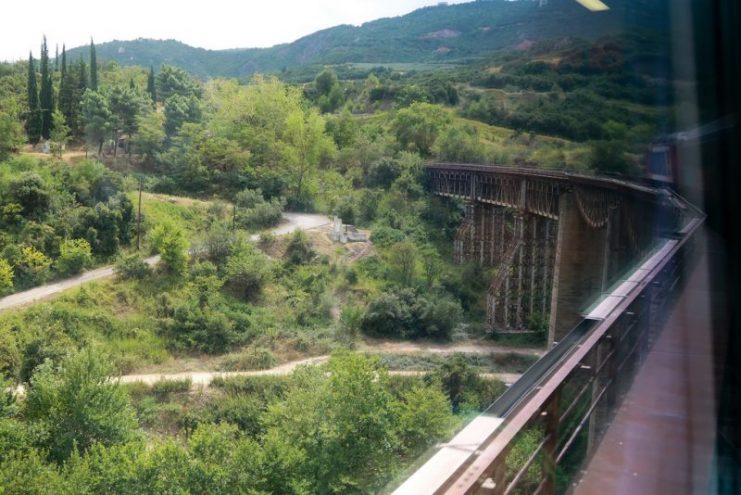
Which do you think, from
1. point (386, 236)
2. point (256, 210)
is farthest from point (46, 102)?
point (386, 236)

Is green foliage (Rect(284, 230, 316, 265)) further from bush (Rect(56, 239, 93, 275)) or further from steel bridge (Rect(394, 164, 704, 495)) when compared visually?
bush (Rect(56, 239, 93, 275))

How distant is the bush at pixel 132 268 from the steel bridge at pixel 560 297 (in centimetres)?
927

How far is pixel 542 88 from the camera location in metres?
28.8

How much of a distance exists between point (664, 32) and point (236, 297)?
12.2 m

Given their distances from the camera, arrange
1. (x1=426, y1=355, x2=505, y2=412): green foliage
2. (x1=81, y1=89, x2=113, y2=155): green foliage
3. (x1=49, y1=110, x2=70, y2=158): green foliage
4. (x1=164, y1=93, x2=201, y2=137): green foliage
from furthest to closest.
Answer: (x1=164, y1=93, x2=201, y2=137): green foliage < (x1=81, y1=89, x2=113, y2=155): green foliage < (x1=49, y1=110, x2=70, y2=158): green foliage < (x1=426, y1=355, x2=505, y2=412): green foliage

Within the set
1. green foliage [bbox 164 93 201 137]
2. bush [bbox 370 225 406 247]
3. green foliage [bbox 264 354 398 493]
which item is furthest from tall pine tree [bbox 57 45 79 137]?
green foliage [bbox 264 354 398 493]

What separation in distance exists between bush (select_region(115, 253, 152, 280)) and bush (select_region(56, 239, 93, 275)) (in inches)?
34.7

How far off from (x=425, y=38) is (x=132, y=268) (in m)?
56.2

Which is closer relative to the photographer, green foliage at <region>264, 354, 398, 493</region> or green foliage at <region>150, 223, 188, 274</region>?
green foliage at <region>264, 354, 398, 493</region>

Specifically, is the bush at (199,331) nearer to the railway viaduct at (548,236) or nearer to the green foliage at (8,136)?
the railway viaduct at (548,236)

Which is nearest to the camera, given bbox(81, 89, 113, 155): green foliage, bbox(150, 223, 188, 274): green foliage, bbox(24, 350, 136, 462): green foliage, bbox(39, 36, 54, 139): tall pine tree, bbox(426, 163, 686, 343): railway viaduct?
bbox(24, 350, 136, 462): green foliage

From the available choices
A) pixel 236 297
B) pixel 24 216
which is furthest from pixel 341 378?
pixel 24 216

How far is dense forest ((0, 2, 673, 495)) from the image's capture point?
8680 millimetres

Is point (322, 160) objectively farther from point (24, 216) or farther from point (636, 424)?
point (636, 424)
